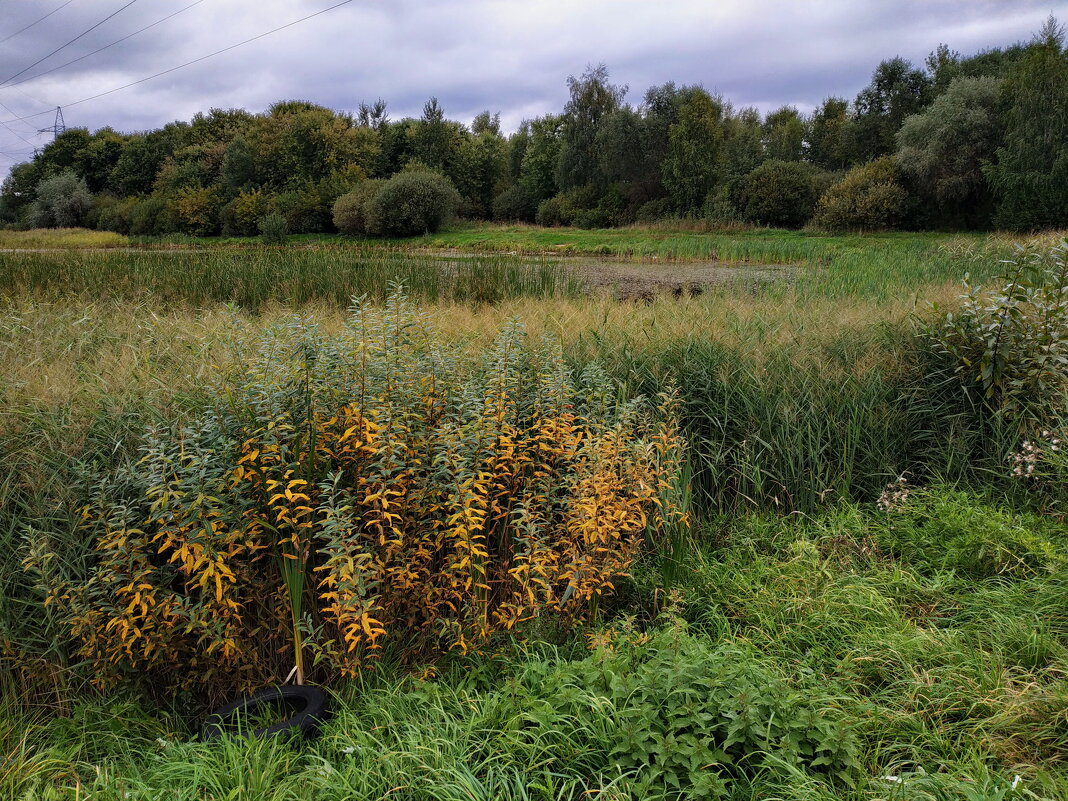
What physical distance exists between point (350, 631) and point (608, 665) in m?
0.96

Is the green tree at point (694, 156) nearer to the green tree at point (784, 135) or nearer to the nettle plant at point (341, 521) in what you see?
the green tree at point (784, 135)

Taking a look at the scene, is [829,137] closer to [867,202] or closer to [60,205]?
[867,202]

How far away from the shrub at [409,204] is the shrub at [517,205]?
8.26 meters

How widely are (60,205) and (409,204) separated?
98.2 feet

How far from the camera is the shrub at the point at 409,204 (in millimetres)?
28766

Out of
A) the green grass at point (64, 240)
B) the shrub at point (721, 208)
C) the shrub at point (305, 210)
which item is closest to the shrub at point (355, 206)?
the shrub at point (305, 210)

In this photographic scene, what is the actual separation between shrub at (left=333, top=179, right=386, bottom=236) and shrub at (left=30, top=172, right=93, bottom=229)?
24468 millimetres

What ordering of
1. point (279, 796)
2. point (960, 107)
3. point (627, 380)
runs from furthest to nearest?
point (960, 107) < point (627, 380) < point (279, 796)

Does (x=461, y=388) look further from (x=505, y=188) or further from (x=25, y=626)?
(x=505, y=188)

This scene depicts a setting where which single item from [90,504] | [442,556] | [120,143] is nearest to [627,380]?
[442,556]

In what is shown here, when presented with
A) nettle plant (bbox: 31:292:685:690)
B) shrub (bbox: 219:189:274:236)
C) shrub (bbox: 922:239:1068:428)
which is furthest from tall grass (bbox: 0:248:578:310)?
shrub (bbox: 219:189:274:236)

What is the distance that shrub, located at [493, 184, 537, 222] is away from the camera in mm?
37594

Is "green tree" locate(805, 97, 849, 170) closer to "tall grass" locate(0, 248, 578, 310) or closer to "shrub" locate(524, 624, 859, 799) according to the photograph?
"tall grass" locate(0, 248, 578, 310)

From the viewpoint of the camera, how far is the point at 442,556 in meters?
3.00
